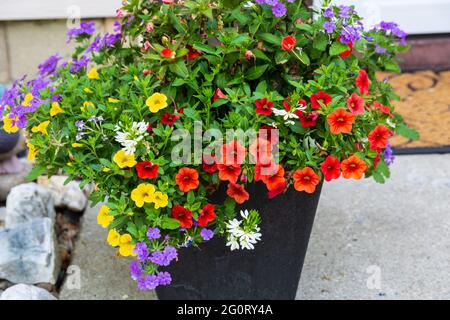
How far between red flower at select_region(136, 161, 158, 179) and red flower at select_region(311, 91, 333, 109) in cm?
50

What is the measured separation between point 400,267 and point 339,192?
0.64 m

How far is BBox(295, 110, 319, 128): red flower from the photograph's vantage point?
83.0 inches

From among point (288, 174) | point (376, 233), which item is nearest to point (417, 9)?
point (376, 233)

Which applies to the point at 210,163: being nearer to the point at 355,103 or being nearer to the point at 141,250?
the point at 141,250

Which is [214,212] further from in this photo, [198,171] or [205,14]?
[205,14]

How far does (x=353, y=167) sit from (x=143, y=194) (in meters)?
0.62

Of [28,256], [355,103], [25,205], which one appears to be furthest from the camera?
[25,205]

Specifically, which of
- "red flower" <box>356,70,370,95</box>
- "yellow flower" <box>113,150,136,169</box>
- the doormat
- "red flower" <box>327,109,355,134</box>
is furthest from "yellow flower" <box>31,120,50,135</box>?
the doormat

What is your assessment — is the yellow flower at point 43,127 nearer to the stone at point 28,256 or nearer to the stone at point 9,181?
the stone at point 28,256

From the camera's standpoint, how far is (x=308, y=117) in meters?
2.12

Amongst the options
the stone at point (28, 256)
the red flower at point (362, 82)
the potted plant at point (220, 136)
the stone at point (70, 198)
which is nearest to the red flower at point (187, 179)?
the potted plant at point (220, 136)

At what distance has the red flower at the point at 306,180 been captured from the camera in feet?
6.79

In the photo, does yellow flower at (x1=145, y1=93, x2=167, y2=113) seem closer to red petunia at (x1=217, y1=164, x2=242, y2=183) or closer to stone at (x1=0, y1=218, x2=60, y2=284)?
red petunia at (x1=217, y1=164, x2=242, y2=183)

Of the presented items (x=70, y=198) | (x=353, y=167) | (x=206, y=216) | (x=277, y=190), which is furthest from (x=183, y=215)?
(x=70, y=198)
